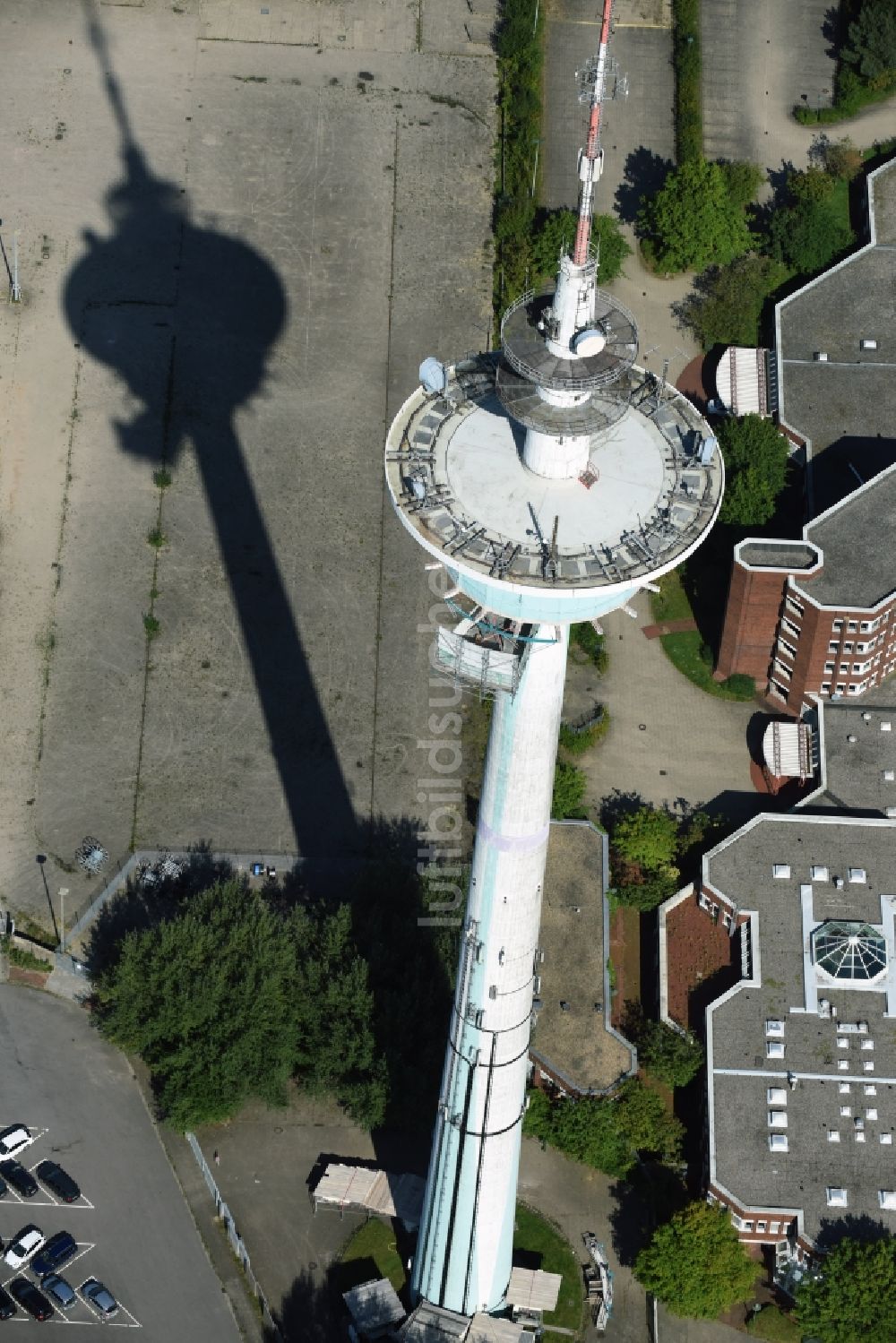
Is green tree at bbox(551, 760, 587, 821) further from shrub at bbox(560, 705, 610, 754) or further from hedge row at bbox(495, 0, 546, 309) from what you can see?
hedge row at bbox(495, 0, 546, 309)

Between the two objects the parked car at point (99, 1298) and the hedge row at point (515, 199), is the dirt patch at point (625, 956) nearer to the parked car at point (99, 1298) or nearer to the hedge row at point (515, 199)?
the parked car at point (99, 1298)

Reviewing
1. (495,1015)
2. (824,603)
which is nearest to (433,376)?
(495,1015)

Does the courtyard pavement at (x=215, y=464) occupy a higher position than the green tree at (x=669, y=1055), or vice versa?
the courtyard pavement at (x=215, y=464)

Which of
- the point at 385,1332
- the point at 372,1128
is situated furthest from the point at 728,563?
the point at 385,1332

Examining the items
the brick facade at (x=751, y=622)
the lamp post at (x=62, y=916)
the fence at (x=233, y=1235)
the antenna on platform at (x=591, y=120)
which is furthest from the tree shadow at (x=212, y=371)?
the antenna on platform at (x=591, y=120)

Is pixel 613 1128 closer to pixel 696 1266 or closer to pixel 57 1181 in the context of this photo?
pixel 696 1266

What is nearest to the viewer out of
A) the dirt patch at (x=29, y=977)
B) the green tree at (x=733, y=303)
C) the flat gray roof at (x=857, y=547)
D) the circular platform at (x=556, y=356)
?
the circular platform at (x=556, y=356)
